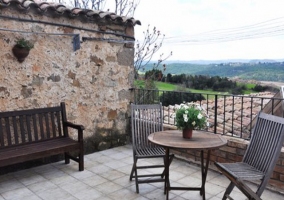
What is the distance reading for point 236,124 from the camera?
459 cm

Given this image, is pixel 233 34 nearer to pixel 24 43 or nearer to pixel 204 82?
pixel 204 82

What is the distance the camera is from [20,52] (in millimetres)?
3248

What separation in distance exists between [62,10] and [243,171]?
3.02 m

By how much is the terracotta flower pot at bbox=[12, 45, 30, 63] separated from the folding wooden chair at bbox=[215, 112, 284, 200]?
2.64 metres

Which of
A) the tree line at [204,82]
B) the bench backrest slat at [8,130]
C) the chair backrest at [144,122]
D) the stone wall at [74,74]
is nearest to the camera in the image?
the chair backrest at [144,122]

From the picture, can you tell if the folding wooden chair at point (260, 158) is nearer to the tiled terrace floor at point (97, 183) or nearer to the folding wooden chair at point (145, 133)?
the tiled terrace floor at point (97, 183)

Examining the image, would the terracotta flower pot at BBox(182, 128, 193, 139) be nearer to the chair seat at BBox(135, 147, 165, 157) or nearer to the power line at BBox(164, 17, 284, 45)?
the chair seat at BBox(135, 147, 165, 157)

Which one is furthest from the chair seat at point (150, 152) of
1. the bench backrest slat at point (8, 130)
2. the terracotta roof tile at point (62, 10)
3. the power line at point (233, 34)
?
the power line at point (233, 34)

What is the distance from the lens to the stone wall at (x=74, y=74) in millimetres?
3303

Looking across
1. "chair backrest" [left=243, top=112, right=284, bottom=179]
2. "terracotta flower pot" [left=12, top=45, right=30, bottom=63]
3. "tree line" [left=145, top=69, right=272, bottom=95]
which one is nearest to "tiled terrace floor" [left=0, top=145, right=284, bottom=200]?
"chair backrest" [left=243, top=112, right=284, bottom=179]

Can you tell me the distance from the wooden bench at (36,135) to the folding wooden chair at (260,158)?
197cm

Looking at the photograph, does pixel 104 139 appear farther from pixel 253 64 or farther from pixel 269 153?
pixel 253 64

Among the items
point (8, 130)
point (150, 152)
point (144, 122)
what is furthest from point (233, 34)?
point (8, 130)

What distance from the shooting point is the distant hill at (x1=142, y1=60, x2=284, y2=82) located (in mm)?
7703
